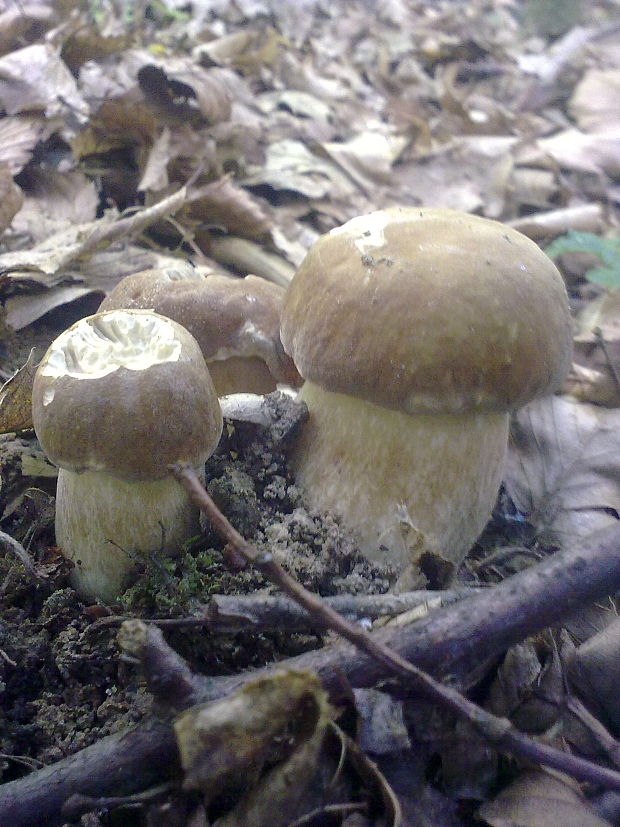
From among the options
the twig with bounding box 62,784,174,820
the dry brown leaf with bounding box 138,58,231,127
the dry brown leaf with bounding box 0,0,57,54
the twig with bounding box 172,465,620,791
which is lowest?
the twig with bounding box 62,784,174,820

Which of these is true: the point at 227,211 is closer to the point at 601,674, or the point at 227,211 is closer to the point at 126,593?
the point at 126,593

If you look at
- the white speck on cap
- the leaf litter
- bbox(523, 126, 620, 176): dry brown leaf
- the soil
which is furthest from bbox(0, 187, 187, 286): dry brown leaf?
bbox(523, 126, 620, 176): dry brown leaf

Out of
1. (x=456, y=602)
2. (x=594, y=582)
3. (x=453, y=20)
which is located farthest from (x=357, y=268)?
(x=453, y=20)

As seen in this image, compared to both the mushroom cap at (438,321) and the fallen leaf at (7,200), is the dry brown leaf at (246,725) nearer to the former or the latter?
the mushroom cap at (438,321)

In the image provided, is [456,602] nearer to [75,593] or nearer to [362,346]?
[362,346]

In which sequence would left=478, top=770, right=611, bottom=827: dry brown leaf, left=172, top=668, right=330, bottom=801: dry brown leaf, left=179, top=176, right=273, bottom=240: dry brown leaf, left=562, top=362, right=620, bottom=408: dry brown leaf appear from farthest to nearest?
1. left=179, top=176, right=273, bottom=240: dry brown leaf
2. left=562, top=362, right=620, bottom=408: dry brown leaf
3. left=478, top=770, right=611, bottom=827: dry brown leaf
4. left=172, top=668, right=330, bottom=801: dry brown leaf

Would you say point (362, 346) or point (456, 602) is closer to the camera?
point (456, 602)

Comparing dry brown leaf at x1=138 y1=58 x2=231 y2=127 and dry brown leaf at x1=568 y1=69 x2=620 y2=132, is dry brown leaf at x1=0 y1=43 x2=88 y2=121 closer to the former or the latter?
dry brown leaf at x1=138 y1=58 x2=231 y2=127

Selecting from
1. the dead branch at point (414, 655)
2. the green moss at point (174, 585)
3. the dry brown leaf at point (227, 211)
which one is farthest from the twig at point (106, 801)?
the dry brown leaf at point (227, 211)
